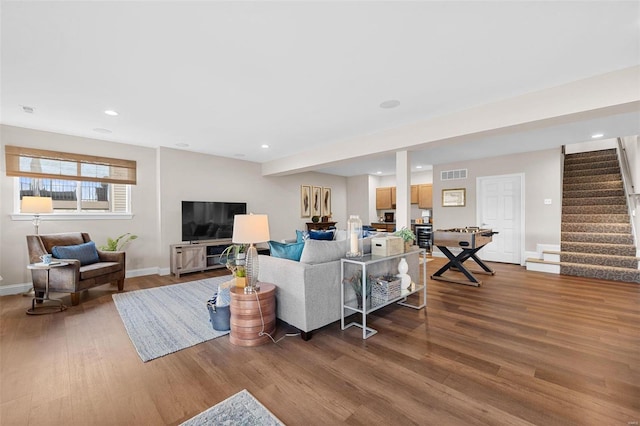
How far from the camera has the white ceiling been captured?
179 centimetres

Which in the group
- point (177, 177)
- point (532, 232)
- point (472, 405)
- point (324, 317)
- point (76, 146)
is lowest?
point (472, 405)

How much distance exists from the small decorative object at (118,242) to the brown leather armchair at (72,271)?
0.35m

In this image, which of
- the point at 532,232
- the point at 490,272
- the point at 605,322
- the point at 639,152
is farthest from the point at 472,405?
the point at 639,152

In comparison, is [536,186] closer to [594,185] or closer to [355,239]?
[594,185]

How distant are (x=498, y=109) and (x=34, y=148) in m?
6.59

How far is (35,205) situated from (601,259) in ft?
30.0

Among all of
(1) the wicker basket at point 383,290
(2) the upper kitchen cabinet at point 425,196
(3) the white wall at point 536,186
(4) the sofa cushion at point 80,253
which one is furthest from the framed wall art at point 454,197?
(4) the sofa cushion at point 80,253

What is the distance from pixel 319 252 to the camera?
2727 mm

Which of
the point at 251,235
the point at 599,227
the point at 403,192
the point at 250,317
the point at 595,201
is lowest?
the point at 250,317

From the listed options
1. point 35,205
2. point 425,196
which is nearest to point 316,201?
point 425,196

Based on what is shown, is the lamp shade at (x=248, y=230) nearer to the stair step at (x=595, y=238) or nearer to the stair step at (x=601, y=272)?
the stair step at (x=601, y=272)

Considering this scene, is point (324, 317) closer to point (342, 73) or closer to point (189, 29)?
point (342, 73)

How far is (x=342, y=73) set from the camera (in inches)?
101

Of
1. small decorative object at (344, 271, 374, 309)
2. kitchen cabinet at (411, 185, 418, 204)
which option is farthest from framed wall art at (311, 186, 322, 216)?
small decorative object at (344, 271, 374, 309)
